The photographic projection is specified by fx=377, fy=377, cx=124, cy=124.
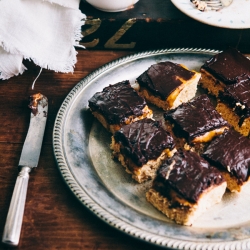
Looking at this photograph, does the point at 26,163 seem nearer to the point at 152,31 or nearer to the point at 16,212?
the point at 16,212

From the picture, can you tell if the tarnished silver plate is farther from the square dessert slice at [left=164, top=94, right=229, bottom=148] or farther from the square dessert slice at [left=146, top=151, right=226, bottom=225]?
the square dessert slice at [left=164, top=94, right=229, bottom=148]

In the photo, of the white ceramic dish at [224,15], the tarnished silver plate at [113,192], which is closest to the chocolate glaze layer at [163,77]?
the tarnished silver plate at [113,192]

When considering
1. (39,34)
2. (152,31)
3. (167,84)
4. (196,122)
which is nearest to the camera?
(196,122)

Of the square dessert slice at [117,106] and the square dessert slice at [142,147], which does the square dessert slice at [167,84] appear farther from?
the square dessert slice at [142,147]

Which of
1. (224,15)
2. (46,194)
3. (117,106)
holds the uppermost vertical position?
(224,15)

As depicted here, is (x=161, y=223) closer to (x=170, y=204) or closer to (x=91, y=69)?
(x=170, y=204)

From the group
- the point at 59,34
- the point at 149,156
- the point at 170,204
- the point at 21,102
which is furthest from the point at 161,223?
the point at 59,34

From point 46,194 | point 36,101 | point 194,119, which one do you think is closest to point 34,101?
point 36,101
